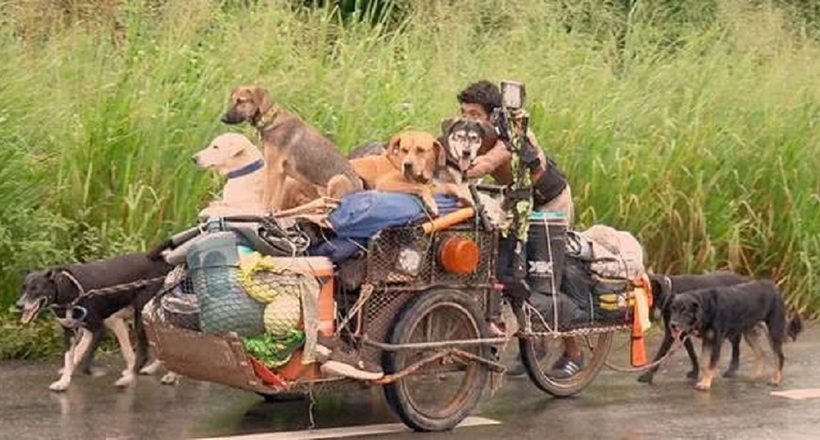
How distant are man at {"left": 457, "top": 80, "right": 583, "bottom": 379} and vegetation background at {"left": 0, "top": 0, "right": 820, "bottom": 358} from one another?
98.9 inches

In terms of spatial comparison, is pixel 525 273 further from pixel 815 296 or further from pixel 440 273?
pixel 815 296

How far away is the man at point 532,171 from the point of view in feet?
31.2

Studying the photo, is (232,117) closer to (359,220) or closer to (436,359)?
(359,220)

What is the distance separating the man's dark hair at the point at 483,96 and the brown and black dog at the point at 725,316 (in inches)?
67.1

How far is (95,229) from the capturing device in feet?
36.2

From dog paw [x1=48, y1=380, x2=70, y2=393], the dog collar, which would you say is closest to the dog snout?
the dog collar

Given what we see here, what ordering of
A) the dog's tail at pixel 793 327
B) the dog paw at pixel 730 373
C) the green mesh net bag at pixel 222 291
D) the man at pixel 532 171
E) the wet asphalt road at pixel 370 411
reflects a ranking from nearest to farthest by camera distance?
the green mesh net bag at pixel 222 291
the wet asphalt road at pixel 370 411
the man at pixel 532 171
the dog paw at pixel 730 373
the dog's tail at pixel 793 327

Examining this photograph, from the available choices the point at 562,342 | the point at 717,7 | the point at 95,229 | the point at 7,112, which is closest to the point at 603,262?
the point at 562,342

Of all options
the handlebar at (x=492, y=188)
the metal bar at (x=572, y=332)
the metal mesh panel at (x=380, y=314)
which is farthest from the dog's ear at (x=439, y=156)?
the metal bar at (x=572, y=332)

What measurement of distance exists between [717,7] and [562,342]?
8.44 metres

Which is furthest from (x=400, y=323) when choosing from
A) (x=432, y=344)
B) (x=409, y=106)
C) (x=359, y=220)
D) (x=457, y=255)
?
(x=409, y=106)

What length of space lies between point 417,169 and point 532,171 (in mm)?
1134

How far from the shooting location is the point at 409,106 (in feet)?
42.6

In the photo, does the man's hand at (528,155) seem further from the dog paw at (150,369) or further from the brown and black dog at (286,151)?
the dog paw at (150,369)
